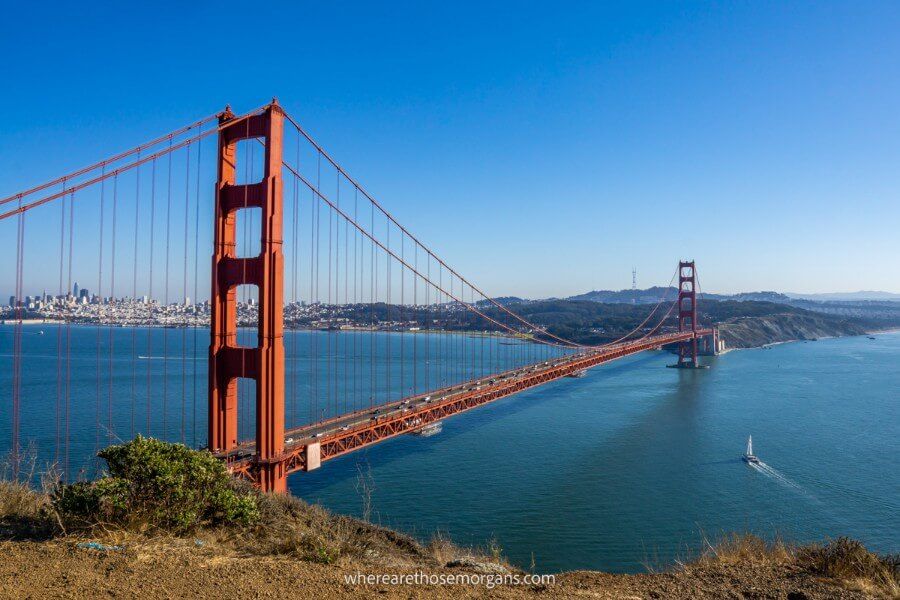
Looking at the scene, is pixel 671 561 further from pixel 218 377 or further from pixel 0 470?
pixel 0 470

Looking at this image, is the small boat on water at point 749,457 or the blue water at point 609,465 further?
the small boat on water at point 749,457

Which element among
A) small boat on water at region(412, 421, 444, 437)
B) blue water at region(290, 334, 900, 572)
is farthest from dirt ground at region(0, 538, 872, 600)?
small boat on water at region(412, 421, 444, 437)

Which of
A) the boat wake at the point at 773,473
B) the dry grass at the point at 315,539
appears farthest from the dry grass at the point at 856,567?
the boat wake at the point at 773,473

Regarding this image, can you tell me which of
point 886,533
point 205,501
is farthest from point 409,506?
point 886,533

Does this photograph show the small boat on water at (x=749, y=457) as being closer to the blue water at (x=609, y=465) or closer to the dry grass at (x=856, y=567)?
the blue water at (x=609, y=465)

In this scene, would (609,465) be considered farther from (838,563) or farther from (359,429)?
(838,563)

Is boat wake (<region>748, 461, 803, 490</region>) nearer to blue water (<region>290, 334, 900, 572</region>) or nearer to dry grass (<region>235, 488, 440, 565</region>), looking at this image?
blue water (<region>290, 334, 900, 572</region>)
